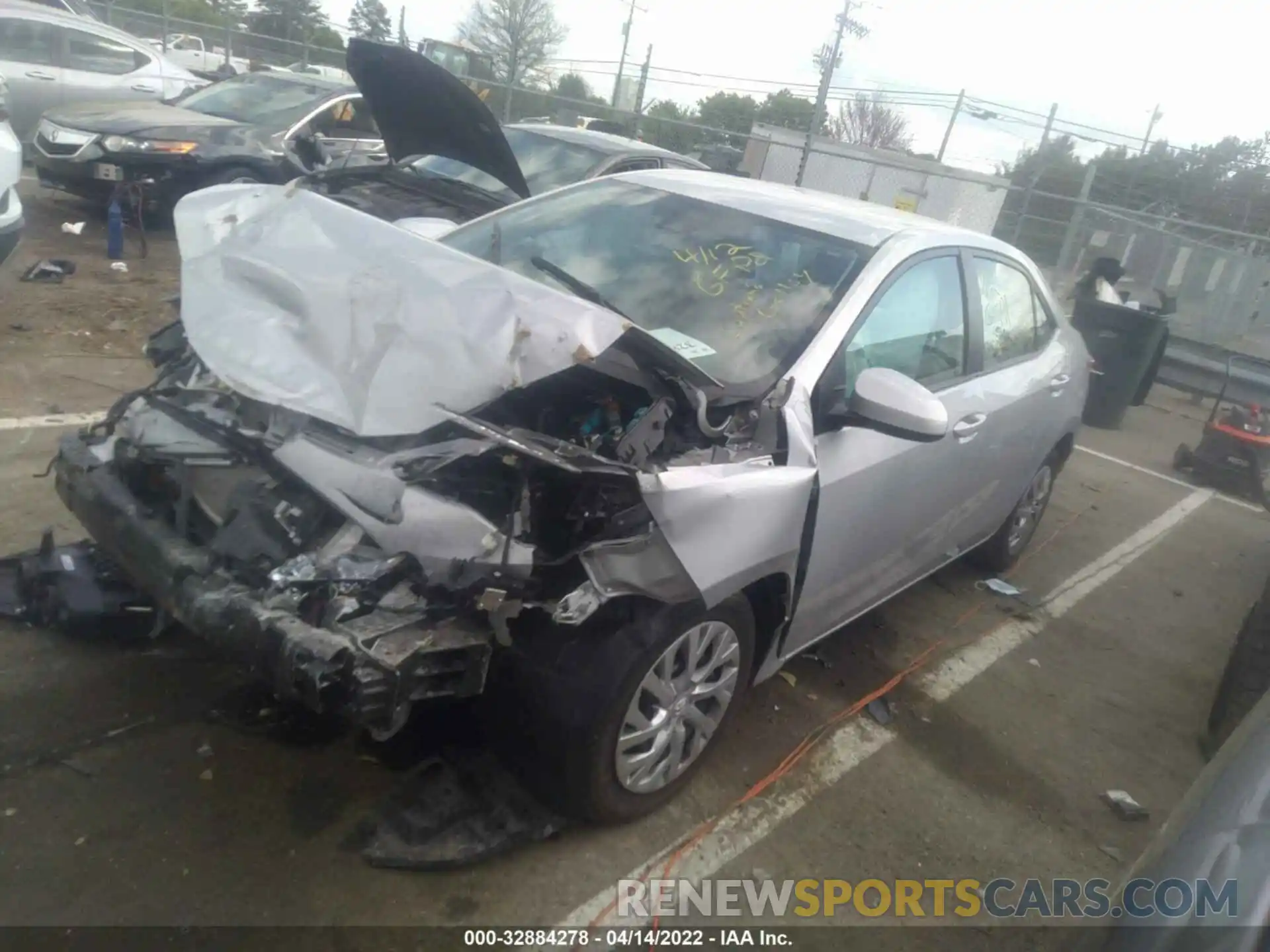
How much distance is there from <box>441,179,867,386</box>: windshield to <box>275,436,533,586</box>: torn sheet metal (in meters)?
1.00

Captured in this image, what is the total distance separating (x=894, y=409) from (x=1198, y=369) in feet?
29.5

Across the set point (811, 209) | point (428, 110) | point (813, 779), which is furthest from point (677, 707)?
point (428, 110)

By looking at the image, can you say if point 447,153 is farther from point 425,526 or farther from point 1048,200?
point 1048,200

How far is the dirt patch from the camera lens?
214 inches

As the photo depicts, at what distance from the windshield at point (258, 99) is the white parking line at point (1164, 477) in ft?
26.9

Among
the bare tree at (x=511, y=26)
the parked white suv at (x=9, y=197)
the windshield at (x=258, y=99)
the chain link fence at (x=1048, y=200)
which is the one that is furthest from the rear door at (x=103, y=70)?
the bare tree at (x=511, y=26)

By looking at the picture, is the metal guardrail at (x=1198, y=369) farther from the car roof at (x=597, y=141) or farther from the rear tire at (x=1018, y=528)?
the car roof at (x=597, y=141)

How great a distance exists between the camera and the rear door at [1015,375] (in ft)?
13.5

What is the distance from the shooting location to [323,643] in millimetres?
2211

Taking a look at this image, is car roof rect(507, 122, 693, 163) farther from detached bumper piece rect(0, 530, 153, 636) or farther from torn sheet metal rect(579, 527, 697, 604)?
torn sheet metal rect(579, 527, 697, 604)

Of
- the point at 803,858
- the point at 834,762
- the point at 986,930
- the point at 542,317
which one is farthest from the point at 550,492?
the point at 986,930

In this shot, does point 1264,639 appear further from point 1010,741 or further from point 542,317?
point 542,317

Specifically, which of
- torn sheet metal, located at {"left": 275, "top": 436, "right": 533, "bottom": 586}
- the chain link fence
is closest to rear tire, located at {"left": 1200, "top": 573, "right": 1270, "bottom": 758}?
torn sheet metal, located at {"left": 275, "top": 436, "right": 533, "bottom": 586}

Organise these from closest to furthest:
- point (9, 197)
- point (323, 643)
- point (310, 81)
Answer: point (323, 643)
point (9, 197)
point (310, 81)
